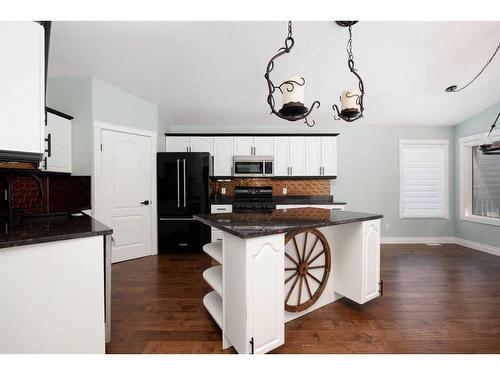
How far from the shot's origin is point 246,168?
4348mm

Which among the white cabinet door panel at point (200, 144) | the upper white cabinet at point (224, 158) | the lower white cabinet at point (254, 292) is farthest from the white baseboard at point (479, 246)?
the white cabinet door panel at point (200, 144)

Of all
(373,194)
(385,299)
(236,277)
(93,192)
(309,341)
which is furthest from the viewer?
(373,194)

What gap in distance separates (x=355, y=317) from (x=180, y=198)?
2.97m

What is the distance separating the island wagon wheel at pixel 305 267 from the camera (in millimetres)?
1928

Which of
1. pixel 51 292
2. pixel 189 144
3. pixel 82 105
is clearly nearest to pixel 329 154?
pixel 189 144

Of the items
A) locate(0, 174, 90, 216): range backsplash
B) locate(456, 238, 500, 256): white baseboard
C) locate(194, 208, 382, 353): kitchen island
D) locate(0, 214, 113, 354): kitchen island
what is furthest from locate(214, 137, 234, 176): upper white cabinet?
locate(456, 238, 500, 256): white baseboard

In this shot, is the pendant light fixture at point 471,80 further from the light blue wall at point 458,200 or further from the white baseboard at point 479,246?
the white baseboard at point 479,246

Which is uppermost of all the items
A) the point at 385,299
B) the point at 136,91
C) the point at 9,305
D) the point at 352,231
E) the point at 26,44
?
the point at 136,91

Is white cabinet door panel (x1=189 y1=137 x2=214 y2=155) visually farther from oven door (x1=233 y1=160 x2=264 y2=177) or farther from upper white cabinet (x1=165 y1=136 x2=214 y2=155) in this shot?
oven door (x1=233 y1=160 x2=264 y2=177)

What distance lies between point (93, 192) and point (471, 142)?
646cm

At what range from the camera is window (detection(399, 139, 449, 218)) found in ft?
15.5

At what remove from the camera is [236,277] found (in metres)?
1.46
